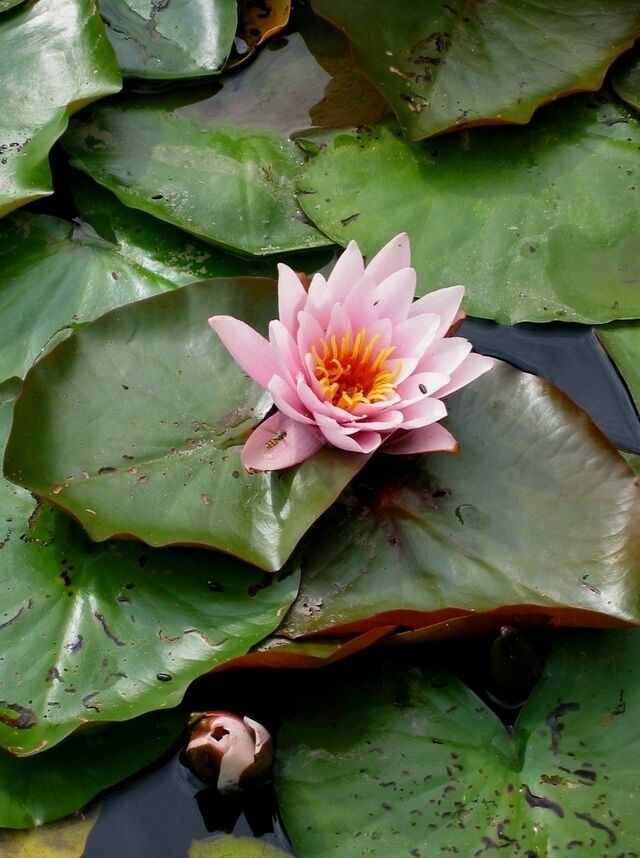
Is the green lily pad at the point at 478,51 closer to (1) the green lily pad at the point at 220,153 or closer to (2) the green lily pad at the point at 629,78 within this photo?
(2) the green lily pad at the point at 629,78

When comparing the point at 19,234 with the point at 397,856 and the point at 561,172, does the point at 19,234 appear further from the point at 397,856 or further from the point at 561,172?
the point at 397,856

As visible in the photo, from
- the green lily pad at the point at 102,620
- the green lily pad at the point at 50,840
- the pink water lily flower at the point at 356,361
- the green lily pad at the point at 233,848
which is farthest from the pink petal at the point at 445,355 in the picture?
the green lily pad at the point at 50,840

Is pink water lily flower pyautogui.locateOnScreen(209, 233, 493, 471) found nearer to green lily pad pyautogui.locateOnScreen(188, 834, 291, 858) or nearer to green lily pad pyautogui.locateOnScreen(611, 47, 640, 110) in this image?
green lily pad pyautogui.locateOnScreen(188, 834, 291, 858)

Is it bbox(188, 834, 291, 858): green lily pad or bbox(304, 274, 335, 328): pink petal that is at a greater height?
bbox(304, 274, 335, 328): pink petal

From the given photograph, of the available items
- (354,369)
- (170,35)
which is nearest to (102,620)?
(354,369)

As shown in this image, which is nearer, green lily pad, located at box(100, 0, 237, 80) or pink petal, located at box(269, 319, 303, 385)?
pink petal, located at box(269, 319, 303, 385)

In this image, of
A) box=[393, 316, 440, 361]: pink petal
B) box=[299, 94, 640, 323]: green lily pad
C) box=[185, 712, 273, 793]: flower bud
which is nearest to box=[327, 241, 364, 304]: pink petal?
box=[393, 316, 440, 361]: pink petal

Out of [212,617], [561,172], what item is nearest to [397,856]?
[212,617]
